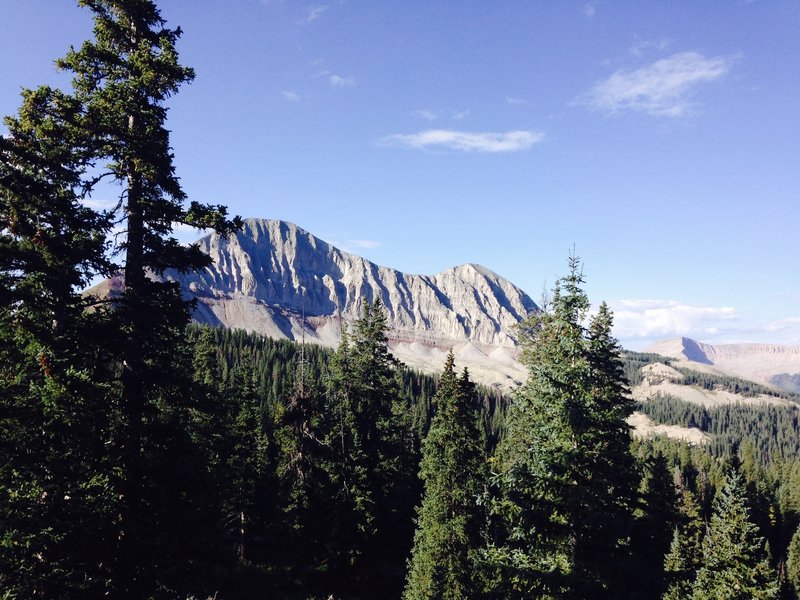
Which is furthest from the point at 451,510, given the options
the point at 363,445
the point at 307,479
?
the point at 307,479

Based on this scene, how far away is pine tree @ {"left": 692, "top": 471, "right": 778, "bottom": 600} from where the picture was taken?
19.2 meters

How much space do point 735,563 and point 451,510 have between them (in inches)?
480

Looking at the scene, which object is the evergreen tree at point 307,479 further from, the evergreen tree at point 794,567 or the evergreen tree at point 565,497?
the evergreen tree at point 794,567

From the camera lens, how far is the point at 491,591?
15.0m

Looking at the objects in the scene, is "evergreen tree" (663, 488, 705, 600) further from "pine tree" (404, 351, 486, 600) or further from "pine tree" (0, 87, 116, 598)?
"pine tree" (0, 87, 116, 598)

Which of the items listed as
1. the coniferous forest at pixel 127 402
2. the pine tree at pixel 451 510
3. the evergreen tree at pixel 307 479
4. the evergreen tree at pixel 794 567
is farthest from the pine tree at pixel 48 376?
the evergreen tree at pixel 794 567

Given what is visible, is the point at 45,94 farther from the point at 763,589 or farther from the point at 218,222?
the point at 763,589

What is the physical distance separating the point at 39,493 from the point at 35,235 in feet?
19.0

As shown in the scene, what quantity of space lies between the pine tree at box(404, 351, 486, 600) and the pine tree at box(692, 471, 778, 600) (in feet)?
33.2

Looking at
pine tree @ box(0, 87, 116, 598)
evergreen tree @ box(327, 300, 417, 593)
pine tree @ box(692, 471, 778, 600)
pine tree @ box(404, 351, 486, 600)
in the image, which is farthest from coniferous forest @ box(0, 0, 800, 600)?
evergreen tree @ box(327, 300, 417, 593)

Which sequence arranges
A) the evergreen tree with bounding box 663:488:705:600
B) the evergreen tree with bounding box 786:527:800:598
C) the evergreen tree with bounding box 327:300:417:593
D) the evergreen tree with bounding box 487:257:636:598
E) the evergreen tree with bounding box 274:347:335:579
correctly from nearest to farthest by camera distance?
the evergreen tree with bounding box 487:257:636:598 < the evergreen tree with bounding box 663:488:705:600 < the evergreen tree with bounding box 327:300:417:593 < the evergreen tree with bounding box 274:347:335:579 < the evergreen tree with bounding box 786:527:800:598

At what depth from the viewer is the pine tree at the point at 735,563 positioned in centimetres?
1923

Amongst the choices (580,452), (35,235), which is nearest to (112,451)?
(35,235)

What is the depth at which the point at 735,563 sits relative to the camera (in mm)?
19766
